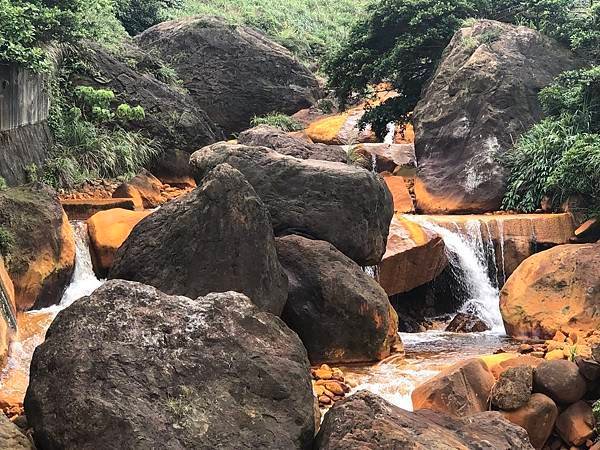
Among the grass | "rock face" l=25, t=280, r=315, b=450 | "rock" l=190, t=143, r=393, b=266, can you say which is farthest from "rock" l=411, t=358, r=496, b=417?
the grass

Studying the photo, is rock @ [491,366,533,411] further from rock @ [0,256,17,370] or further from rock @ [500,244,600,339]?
rock @ [0,256,17,370]

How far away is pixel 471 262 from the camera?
12289mm

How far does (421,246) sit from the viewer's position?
37.6 ft

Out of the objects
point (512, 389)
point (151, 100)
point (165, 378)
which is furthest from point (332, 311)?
point (151, 100)

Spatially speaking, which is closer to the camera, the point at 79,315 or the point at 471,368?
the point at 79,315

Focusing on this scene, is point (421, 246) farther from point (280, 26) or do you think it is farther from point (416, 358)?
point (280, 26)

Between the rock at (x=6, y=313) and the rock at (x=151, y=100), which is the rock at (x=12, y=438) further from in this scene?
the rock at (x=151, y=100)

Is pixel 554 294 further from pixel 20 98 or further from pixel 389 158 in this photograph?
pixel 20 98

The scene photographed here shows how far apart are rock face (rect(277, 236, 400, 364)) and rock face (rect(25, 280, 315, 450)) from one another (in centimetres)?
298

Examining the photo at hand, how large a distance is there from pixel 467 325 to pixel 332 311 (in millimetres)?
3524

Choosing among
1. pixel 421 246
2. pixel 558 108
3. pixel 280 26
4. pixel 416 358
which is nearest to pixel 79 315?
pixel 416 358

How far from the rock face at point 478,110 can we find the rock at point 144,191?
5.97 meters

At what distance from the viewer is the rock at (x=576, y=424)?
6258 millimetres

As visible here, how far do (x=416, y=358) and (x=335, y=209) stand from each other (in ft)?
7.95
